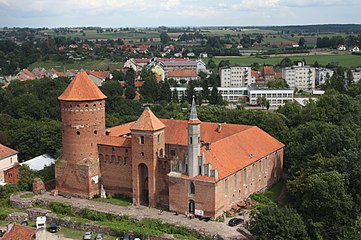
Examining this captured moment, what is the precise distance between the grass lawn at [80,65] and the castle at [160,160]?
104 metres

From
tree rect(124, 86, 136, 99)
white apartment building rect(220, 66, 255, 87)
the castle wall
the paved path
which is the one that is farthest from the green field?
the paved path

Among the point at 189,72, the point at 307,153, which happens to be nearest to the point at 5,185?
the point at 307,153

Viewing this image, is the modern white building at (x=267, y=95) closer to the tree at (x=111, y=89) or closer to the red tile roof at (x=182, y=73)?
the tree at (x=111, y=89)

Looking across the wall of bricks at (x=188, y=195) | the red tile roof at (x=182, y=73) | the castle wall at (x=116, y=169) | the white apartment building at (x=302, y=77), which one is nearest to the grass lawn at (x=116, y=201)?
the castle wall at (x=116, y=169)

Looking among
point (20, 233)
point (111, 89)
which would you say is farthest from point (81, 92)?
point (111, 89)

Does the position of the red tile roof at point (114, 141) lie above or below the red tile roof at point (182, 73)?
above

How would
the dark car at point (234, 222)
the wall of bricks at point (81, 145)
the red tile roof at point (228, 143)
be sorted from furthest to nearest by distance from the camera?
the wall of bricks at point (81, 145) < the red tile roof at point (228, 143) < the dark car at point (234, 222)

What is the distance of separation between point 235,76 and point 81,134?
89.5 metres

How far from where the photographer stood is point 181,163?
4772 centimetres

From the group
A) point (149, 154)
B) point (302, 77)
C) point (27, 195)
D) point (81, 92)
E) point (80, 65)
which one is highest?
point (81, 92)

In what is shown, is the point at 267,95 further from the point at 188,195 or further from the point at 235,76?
the point at 188,195

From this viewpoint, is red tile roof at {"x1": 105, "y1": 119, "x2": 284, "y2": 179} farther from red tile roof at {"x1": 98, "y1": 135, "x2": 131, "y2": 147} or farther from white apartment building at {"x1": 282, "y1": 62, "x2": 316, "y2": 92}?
white apartment building at {"x1": 282, "y1": 62, "x2": 316, "y2": 92}

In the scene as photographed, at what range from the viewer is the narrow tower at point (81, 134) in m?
52.4

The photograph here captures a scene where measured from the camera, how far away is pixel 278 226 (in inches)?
1545
